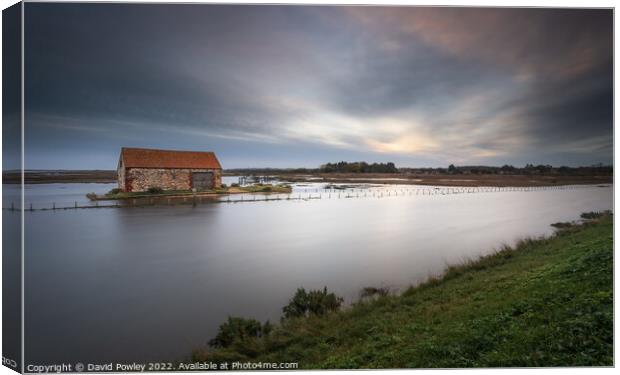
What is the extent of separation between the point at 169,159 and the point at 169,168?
471 mm

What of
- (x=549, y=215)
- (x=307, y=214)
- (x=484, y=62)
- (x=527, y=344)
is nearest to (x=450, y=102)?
(x=484, y=62)

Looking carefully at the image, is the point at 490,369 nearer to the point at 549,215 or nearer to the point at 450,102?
the point at 450,102

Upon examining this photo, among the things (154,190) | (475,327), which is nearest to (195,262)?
(154,190)

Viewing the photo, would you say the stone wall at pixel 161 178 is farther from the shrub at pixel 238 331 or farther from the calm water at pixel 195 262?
the shrub at pixel 238 331

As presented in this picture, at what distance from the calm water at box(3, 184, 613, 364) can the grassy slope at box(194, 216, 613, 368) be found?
724 mm

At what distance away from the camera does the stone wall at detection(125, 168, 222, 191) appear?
Result: 603 centimetres

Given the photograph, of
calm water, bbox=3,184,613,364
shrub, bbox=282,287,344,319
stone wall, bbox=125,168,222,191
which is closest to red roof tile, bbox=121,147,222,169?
stone wall, bbox=125,168,222,191

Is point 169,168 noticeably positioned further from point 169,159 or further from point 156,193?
point 156,193

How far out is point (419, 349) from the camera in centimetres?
359

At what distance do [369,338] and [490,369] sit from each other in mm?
1287

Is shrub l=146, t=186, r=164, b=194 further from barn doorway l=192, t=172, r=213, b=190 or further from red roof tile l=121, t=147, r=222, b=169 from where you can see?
red roof tile l=121, t=147, r=222, b=169

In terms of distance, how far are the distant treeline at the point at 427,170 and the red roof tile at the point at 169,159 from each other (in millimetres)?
427

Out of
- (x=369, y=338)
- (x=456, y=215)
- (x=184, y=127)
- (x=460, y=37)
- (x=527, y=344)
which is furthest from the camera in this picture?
(x=456, y=215)

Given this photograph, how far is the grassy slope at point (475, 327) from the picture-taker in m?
3.26
